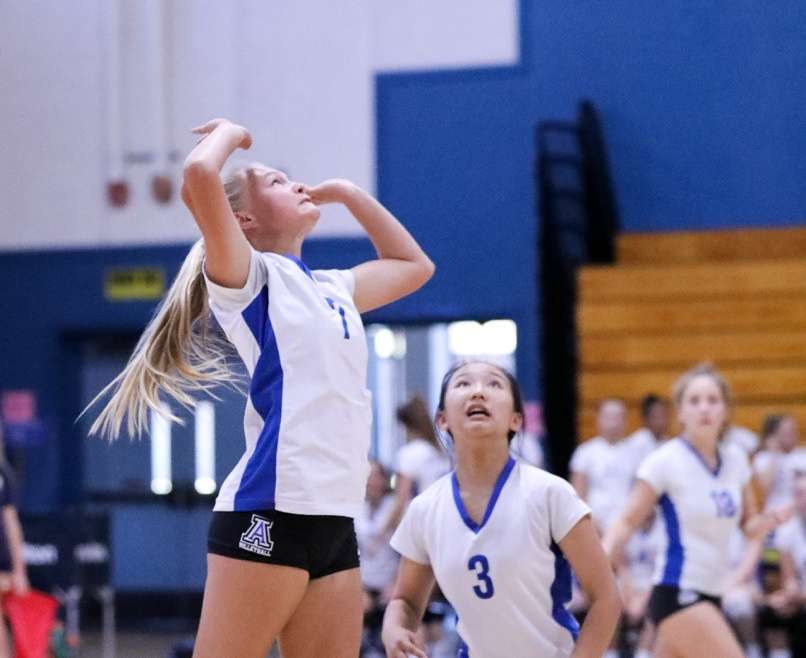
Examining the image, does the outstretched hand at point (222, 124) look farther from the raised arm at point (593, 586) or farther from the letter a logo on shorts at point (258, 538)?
the raised arm at point (593, 586)

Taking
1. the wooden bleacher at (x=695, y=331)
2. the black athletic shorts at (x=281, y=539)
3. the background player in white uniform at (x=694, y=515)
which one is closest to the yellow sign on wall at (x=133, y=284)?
the wooden bleacher at (x=695, y=331)

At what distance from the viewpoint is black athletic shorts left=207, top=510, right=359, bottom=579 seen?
292 cm

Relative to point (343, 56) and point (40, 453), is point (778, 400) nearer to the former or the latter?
point (343, 56)

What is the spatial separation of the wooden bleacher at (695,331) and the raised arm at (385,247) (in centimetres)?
669

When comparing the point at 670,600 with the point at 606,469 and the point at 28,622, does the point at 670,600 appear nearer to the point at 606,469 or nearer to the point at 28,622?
the point at 28,622

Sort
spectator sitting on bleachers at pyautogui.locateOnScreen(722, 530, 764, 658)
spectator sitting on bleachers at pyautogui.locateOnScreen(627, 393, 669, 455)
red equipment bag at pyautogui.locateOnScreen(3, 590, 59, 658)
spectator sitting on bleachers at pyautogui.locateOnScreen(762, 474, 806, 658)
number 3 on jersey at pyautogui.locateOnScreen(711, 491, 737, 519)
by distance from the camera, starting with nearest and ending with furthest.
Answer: number 3 on jersey at pyautogui.locateOnScreen(711, 491, 737, 519)
red equipment bag at pyautogui.locateOnScreen(3, 590, 59, 658)
spectator sitting on bleachers at pyautogui.locateOnScreen(722, 530, 764, 658)
spectator sitting on bleachers at pyautogui.locateOnScreen(762, 474, 806, 658)
spectator sitting on bleachers at pyautogui.locateOnScreen(627, 393, 669, 455)

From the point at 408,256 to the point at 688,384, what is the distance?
1.94 metres

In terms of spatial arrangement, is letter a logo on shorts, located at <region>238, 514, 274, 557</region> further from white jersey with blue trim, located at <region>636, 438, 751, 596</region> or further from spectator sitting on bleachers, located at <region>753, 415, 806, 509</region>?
spectator sitting on bleachers, located at <region>753, 415, 806, 509</region>

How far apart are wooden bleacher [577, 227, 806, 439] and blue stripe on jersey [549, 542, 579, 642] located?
6.65 metres

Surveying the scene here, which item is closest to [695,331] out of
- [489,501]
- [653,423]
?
[653,423]

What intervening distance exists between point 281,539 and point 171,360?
0.55m

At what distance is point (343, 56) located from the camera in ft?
40.8

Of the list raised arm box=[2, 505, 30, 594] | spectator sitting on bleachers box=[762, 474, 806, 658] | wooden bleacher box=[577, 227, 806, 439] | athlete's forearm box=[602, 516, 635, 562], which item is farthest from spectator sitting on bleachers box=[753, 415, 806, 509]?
raised arm box=[2, 505, 30, 594]

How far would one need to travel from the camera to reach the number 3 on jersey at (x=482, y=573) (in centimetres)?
347
